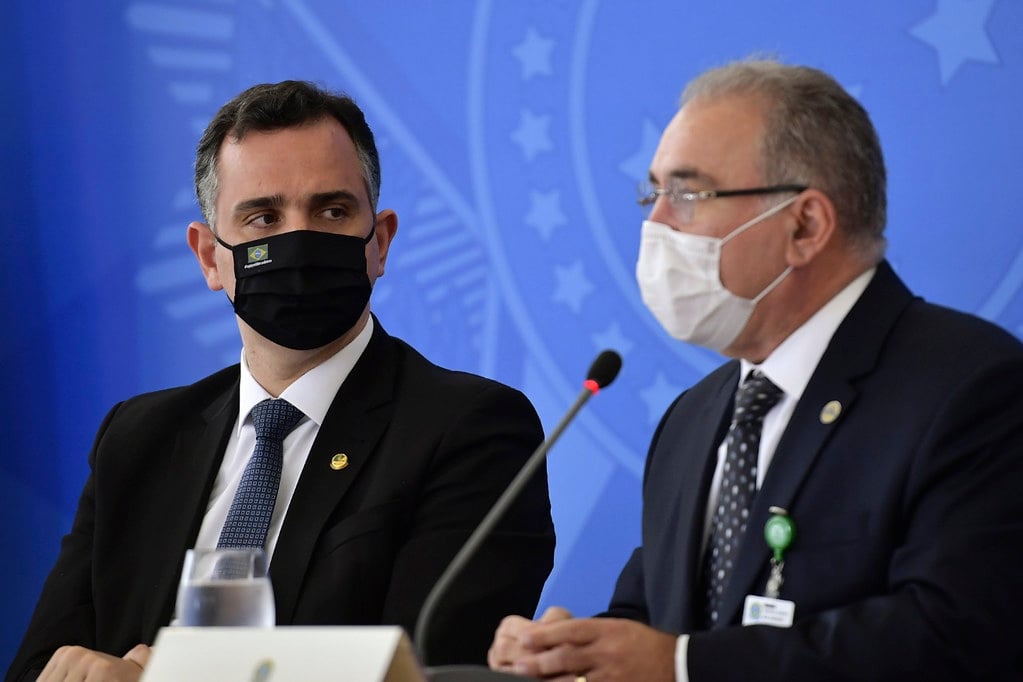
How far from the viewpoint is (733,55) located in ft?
12.5

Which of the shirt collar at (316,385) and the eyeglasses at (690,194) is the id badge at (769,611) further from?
the shirt collar at (316,385)

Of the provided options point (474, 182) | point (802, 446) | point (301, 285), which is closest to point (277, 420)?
point (301, 285)

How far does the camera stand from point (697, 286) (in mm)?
2514

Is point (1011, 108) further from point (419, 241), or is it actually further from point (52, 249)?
point (52, 249)

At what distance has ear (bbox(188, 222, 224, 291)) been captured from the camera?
3.34 meters

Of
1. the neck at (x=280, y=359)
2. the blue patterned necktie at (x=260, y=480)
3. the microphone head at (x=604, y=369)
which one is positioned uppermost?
the microphone head at (x=604, y=369)

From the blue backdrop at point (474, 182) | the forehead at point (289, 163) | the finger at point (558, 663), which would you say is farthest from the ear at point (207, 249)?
the finger at point (558, 663)

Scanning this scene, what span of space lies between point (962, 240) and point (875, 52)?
538 millimetres

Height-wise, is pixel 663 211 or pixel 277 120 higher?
pixel 277 120

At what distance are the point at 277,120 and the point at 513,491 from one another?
5.05 ft

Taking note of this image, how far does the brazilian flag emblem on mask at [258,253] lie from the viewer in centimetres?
312

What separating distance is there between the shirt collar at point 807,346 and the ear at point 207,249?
1.44 m

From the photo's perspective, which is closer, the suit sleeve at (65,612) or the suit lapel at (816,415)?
the suit lapel at (816,415)

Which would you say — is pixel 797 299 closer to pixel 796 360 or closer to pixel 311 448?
pixel 796 360
